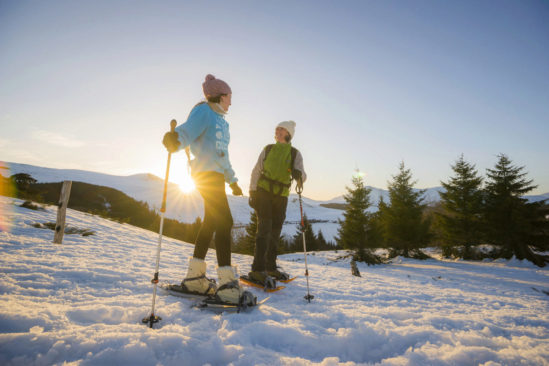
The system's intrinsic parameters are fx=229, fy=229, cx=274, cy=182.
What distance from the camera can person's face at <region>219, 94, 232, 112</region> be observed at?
9.09 ft

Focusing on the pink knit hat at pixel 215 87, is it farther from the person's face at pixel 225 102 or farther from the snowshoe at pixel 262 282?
the snowshoe at pixel 262 282

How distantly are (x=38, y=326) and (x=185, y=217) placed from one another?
8311 centimetres

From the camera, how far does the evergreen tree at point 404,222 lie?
45.8 feet

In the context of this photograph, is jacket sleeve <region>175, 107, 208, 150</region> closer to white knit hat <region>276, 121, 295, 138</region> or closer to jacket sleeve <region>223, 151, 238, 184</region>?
jacket sleeve <region>223, 151, 238, 184</region>

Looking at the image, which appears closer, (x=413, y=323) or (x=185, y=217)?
(x=413, y=323)

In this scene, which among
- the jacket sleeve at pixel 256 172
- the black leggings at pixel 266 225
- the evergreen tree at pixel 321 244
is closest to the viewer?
the black leggings at pixel 266 225

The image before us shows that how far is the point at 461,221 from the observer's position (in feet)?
46.3

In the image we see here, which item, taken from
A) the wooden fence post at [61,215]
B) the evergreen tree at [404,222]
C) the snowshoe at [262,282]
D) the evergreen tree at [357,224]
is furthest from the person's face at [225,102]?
the evergreen tree at [404,222]

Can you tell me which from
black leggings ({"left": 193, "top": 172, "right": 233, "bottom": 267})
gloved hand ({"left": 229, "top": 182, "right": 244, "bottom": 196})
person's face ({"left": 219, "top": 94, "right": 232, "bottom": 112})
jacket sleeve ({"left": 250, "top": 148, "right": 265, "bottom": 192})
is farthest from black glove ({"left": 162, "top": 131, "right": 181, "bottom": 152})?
jacket sleeve ({"left": 250, "top": 148, "right": 265, "bottom": 192})

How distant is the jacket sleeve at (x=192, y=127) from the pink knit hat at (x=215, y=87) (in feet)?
1.00

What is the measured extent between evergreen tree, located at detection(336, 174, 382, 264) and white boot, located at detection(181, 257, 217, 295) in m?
10.9

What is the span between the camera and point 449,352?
1.48 meters

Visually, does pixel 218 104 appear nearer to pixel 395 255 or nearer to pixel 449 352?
pixel 449 352

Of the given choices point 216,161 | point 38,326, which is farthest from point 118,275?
point 216,161
